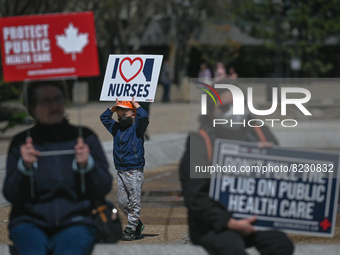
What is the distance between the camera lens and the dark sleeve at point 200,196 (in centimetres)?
455

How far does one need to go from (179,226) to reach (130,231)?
1200mm

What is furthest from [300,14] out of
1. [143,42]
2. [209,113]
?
[209,113]

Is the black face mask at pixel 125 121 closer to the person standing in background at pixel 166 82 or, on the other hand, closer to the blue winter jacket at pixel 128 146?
the blue winter jacket at pixel 128 146

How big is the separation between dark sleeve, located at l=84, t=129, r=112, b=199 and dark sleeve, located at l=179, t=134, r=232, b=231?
1.66ft

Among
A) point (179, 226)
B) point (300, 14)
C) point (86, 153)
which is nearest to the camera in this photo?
point (86, 153)

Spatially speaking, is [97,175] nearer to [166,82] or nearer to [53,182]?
[53,182]

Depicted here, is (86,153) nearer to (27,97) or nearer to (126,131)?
(27,97)

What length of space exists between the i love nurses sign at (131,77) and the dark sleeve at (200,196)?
220cm

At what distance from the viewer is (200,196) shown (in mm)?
4586

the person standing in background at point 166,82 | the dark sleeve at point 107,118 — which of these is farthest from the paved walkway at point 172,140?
the person standing in background at point 166,82

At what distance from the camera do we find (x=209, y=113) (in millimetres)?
4742

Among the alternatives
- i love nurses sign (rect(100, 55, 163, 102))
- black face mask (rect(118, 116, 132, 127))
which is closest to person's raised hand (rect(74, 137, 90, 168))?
i love nurses sign (rect(100, 55, 163, 102))

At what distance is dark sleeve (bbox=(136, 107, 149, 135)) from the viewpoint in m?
6.84

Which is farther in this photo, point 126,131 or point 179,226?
point 179,226
